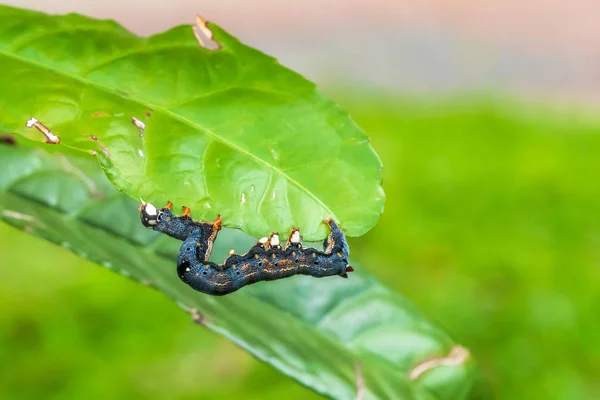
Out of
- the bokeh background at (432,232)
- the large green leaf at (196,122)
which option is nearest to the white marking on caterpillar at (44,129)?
the large green leaf at (196,122)

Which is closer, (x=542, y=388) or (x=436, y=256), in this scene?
(x=542, y=388)

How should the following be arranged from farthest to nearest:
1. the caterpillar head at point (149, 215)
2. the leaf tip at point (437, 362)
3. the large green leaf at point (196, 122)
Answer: the leaf tip at point (437, 362)
the caterpillar head at point (149, 215)
the large green leaf at point (196, 122)

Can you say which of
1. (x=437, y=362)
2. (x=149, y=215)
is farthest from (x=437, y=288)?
(x=149, y=215)

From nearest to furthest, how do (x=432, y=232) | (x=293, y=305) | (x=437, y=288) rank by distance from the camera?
(x=293, y=305) → (x=437, y=288) → (x=432, y=232)

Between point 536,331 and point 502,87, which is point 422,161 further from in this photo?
point 502,87

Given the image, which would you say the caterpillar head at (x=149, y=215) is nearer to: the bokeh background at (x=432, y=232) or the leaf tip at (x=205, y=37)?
the leaf tip at (x=205, y=37)

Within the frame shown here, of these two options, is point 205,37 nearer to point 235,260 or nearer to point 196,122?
point 196,122

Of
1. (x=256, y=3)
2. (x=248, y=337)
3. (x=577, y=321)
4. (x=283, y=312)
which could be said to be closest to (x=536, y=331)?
(x=577, y=321)
